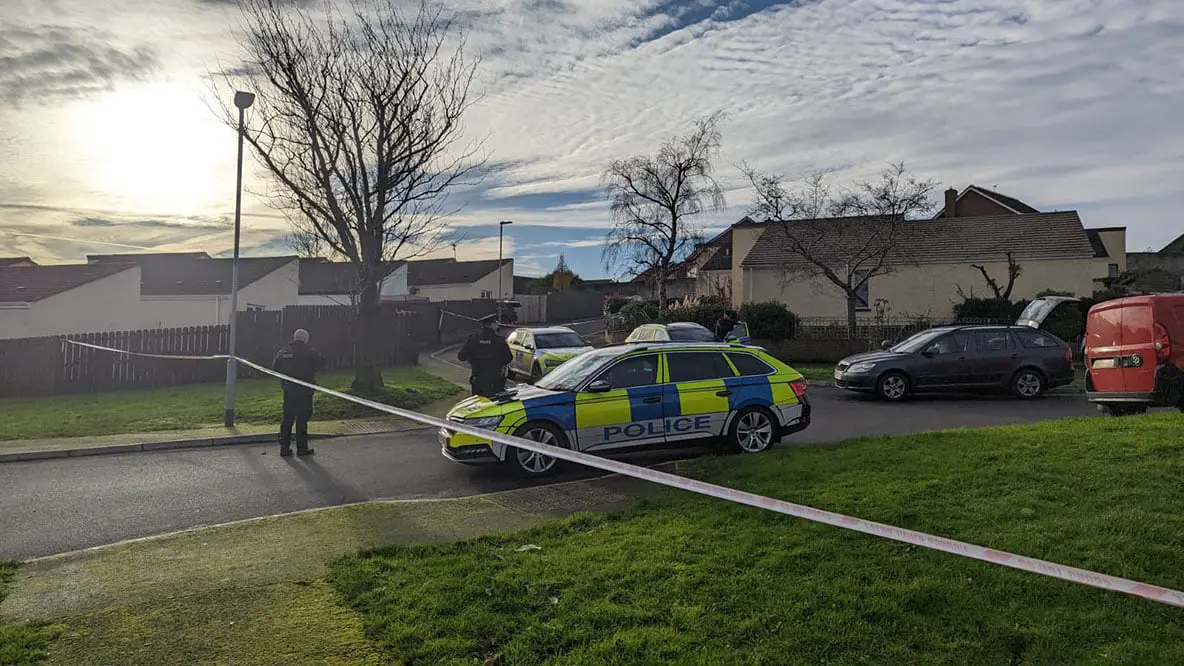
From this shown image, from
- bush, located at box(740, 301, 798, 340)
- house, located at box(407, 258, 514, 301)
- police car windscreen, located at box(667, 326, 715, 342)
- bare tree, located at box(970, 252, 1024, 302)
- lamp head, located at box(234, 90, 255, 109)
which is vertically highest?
house, located at box(407, 258, 514, 301)

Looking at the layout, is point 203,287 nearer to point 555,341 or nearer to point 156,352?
point 156,352

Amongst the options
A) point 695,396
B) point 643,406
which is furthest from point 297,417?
point 695,396

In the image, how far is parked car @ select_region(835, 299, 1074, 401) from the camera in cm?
1520

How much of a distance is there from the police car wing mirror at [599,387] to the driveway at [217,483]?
90 centimetres

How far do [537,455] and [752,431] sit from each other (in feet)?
8.49

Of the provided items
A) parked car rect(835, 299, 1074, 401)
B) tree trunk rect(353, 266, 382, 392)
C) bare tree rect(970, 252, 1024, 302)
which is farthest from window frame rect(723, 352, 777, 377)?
bare tree rect(970, 252, 1024, 302)

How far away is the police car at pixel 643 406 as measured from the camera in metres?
8.35

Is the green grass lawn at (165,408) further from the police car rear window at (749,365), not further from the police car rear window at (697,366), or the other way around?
the police car rear window at (749,365)

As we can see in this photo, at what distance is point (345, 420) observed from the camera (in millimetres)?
13664

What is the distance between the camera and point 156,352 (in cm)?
1917

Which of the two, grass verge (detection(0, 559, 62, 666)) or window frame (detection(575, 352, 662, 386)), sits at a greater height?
window frame (detection(575, 352, 662, 386))

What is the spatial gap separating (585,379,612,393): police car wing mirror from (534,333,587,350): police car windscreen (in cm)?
994

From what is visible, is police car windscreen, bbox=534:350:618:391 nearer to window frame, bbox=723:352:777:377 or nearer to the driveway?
the driveway

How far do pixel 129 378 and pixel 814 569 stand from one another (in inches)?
733
